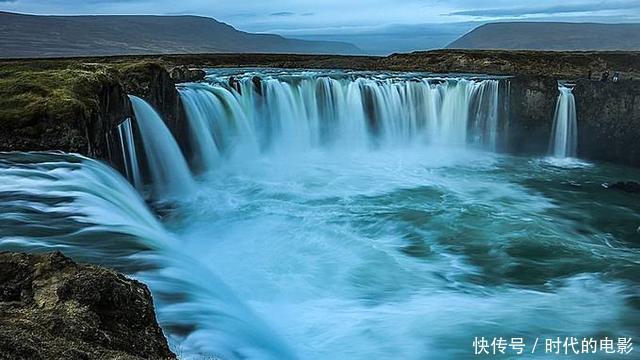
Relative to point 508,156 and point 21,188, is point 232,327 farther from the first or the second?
point 508,156

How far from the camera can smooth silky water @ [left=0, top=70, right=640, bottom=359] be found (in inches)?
330

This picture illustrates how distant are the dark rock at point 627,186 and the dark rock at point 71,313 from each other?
1988cm

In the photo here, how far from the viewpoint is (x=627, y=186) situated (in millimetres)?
20875

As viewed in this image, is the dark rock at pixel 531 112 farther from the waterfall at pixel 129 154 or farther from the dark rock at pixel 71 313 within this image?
the dark rock at pixel 71 313

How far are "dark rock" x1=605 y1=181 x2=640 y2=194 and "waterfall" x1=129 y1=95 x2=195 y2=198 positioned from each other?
1490 cm

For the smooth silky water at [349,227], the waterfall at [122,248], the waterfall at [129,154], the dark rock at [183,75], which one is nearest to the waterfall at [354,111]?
the smooth silky water at [349,227]

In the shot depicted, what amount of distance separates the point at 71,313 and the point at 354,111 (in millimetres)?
23896

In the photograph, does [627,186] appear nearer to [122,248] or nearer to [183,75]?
[183,75]

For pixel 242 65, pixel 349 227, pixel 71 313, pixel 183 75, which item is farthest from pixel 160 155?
pixel 242 65

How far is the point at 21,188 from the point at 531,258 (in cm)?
1060

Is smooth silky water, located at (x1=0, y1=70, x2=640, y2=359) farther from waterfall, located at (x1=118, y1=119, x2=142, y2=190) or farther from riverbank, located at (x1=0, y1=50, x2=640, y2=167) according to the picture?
riverbank, located at (x1=0, y1=50, x2=640, y2=167)

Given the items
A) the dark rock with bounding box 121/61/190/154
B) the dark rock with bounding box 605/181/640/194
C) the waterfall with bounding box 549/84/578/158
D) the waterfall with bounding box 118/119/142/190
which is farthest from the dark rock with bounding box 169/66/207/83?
the dark rock with bounding box 605/181/640/194

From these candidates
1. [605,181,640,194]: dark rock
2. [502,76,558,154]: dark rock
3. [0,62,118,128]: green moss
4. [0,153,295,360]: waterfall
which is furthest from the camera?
[502,76,558,154]: dark rock

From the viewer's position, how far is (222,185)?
20.0 meters
